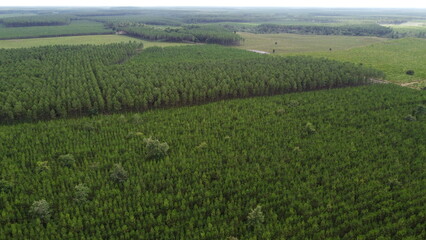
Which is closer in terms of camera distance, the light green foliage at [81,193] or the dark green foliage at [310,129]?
the light green foliage at [81,193]

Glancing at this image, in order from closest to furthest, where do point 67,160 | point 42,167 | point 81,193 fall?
point 81,193, point 42,167, point 67,160

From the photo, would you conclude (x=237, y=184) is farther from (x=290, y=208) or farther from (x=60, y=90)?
(x=60, y=90)

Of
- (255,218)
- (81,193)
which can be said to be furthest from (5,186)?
(255,218)

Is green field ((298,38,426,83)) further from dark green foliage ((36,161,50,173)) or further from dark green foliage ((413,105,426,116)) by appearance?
dark green foliage ((36,161,50,173))

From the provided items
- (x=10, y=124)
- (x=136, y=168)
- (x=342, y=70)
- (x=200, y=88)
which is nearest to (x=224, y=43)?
(x=342, y=70)


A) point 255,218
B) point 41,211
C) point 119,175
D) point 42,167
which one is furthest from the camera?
point 42,167

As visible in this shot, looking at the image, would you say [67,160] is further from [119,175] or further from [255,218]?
[255,218]

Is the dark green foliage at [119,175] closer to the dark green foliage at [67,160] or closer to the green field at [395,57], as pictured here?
the dark green foliage at [67,160]

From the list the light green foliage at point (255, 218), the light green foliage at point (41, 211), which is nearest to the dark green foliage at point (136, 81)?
the light green foliage at point (41, 211)
